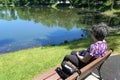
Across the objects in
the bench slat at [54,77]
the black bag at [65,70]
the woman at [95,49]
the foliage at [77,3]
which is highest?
the woman at [95,49]

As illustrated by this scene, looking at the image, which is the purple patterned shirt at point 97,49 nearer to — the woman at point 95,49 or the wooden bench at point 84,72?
the woman at point 95,49

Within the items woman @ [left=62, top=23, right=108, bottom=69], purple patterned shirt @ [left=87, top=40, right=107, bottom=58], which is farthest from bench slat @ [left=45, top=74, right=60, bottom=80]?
purple patterned shirt @ [left=87, top=40, right=107, bottom=58]

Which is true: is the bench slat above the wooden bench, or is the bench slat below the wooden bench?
below

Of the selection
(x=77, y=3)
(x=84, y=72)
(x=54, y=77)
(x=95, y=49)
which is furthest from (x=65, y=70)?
(x=77, y=3)

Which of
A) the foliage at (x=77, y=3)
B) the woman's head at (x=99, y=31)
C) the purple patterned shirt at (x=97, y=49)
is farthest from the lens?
the foliage at (x=77, y=3)

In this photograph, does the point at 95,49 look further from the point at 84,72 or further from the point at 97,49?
the point at 84,72

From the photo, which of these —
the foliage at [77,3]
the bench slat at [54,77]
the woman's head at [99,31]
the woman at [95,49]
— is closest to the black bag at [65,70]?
the bench slat at [54,77]

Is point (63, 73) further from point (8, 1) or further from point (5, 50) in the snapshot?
point (8, 1)

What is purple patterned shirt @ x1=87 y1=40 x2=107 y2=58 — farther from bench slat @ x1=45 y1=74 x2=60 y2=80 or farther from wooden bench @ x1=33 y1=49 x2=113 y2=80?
bench slat @ x1=45 y1=74 x2=60 y2=80

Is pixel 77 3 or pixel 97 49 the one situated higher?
pixel 97 49

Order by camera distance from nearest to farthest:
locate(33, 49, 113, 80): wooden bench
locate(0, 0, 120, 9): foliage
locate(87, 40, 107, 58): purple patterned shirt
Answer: locate(33, 49, 113, 80): wooden bench < locate(87, 40, 107, 58): purple patterned shirt < locate(0, 0, 120, 9): foliage

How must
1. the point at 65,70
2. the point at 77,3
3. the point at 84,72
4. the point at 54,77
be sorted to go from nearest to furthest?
the point at 84,72 → the point at 65,70 → the point at 54,77 → the point at 77,3

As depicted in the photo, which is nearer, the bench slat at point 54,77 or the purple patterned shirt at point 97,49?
the purple patterned shirt at point 97,49

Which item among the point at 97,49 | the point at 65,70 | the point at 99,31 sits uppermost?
the point at 99,31
